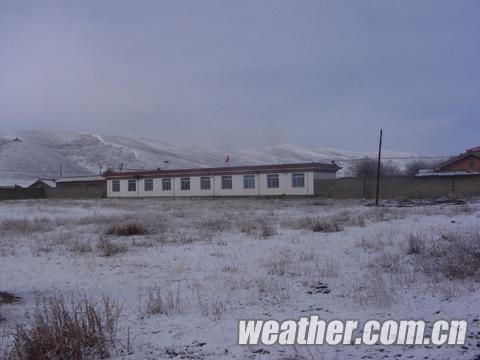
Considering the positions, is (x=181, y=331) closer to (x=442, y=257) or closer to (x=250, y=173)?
(x=442, y=257)

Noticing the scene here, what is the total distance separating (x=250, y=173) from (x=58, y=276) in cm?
3834

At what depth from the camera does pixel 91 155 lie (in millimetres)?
133625

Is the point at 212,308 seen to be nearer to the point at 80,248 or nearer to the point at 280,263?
the point at 280,263

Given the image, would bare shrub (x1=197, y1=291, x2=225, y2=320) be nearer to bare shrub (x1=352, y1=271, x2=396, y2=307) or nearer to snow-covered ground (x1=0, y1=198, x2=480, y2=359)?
snow-covered ground (x1=0, y1=198, x2=480, y2=359)

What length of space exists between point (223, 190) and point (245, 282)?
41.0 meters

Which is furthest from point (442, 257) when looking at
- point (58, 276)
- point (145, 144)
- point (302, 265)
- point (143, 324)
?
point (145, 144)

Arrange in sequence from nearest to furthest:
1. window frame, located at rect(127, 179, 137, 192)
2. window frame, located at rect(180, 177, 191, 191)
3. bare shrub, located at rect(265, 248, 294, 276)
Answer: bare shrub, located at rect(265, 248, 294, 276) < window frame, located at rect(180, 177, 191, 191) < window frame, located at rect(127, 179, 137, 192)

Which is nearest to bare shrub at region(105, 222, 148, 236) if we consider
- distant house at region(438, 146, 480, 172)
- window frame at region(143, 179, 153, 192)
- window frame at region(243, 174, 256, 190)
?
Answer: window frame at region(243, 174, 256, 190)

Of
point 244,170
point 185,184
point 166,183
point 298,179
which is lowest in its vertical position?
point 185,184

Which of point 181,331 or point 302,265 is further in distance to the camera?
point 302,265

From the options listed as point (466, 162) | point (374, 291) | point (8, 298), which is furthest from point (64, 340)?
point (466, 162)

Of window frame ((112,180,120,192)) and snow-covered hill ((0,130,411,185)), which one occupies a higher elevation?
snow-covered hill ((0,130,411,185))

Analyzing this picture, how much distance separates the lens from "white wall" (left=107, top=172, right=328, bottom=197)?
1721 inches

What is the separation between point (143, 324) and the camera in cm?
548
